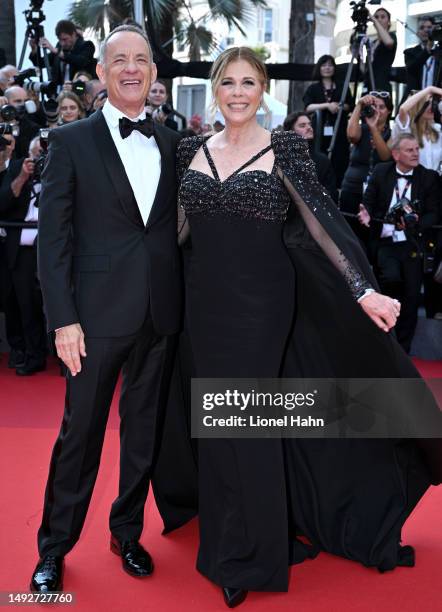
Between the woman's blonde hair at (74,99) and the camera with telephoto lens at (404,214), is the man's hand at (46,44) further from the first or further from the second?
the camera with telephoto lens at (404,214)

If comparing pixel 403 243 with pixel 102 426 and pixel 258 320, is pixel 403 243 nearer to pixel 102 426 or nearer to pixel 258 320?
pixel 258 320

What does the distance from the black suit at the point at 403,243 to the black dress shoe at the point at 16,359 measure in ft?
9.01

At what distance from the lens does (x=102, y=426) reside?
2740mm

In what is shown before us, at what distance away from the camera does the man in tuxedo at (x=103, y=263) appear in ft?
8.50

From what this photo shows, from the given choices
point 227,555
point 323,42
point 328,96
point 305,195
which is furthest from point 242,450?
point 323,42

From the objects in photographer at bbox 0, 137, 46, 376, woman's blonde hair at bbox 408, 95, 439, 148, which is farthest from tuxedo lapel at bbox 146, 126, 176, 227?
woman's blonde hair at bbox 408, 95, 439, 148

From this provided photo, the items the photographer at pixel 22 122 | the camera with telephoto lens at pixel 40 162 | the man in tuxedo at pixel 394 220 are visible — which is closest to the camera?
the camera with telephoto lens at pixel 40 162

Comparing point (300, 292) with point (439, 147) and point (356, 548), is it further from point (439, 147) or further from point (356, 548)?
point (439, 147)

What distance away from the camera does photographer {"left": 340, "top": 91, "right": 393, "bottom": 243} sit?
21.3 ft

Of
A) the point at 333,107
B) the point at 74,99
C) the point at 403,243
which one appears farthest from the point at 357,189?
the point at 74,99

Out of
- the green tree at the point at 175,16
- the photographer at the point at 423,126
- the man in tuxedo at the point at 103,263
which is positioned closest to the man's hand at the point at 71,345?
the man in tuxedo at the point at 103,263

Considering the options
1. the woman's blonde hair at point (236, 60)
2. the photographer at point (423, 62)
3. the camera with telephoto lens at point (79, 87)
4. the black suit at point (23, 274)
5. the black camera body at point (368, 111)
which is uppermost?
the woman's blonde hair at point (236, 60)

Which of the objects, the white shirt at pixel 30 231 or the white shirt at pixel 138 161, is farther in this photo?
the white shirt at pixel 30 231

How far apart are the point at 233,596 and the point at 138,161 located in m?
1.46
